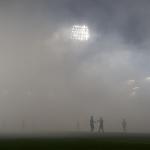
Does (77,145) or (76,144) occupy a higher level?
(76,144)

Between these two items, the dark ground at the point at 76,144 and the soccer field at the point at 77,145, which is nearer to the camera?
the dark ground at the point at 76,144

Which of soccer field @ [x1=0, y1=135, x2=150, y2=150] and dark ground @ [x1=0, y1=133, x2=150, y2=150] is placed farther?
soccer field @ [x1=0, y1=135, x2=150, y2=150]

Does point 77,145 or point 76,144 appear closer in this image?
point 77,145
